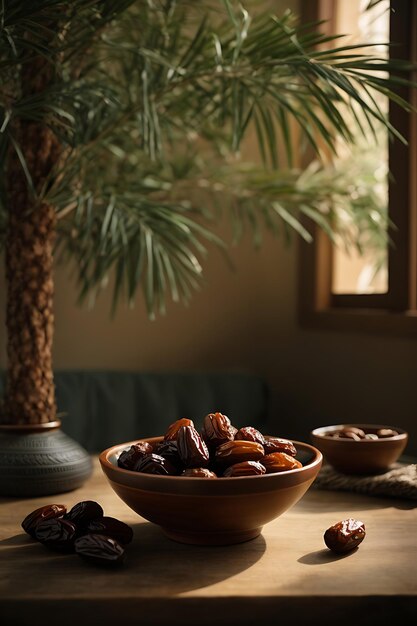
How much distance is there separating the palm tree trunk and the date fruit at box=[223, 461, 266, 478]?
0.57m

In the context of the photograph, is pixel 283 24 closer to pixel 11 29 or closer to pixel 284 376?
pixel 11 29

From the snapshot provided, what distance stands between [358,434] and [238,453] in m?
0.46

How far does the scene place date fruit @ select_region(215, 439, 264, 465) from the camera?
3.46 feet

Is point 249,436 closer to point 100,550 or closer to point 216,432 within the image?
point 216,432

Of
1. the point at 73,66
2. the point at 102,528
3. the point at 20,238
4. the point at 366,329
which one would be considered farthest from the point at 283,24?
the point at 102,528

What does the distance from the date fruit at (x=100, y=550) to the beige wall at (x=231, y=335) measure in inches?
49.6

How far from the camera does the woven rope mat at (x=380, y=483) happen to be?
1.33 m

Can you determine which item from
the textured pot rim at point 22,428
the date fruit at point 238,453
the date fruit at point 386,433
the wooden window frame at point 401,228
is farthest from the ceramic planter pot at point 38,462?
the wooden window frame at point 401,228

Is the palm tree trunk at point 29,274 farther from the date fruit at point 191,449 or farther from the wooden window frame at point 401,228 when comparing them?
the wooden window frame at point 401,228

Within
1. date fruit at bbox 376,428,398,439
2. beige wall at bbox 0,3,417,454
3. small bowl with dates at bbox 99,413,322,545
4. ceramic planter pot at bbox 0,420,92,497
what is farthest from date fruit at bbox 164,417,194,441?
beige wall at bbox 0,3,417,454

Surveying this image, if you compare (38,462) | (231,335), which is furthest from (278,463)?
(231,335)

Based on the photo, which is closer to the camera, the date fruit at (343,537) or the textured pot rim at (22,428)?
the date fruit at (343,537)

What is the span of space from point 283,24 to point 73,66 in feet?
1.55

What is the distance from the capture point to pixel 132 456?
1080mm
